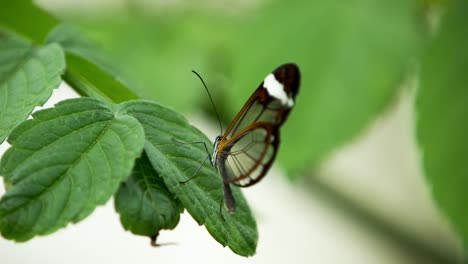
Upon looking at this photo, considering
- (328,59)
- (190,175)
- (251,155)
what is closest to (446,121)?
(328,59)

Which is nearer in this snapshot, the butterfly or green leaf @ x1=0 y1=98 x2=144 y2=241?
green leaf @ x1=0 y1=98 x2=144 y2=241

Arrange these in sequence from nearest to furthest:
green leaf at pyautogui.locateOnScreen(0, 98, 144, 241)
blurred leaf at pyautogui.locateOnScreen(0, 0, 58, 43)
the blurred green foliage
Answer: green leaf at pyautogui.locateOnScreen(0, 98, 144, 241)
blurred leaf at pyautogui.locateOnScreen(0, 0, 58, 43)
the blurred green foliage

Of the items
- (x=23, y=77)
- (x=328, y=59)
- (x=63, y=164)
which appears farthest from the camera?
(x=328, y=59)

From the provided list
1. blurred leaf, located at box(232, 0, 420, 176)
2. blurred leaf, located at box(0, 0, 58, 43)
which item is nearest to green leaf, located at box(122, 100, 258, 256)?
blurred leaf, located at box(0, 0, 58, 43)

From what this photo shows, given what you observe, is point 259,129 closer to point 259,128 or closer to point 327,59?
point 259,128

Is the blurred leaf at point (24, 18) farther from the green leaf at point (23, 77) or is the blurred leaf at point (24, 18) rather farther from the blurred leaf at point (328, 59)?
the blurred leaf at point (328, 59)

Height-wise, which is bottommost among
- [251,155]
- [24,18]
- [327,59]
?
[24,18]

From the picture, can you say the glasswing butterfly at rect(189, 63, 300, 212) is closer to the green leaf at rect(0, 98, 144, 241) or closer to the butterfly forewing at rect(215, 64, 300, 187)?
the butterfly forewing at rect(215, 64, 300, 187)
